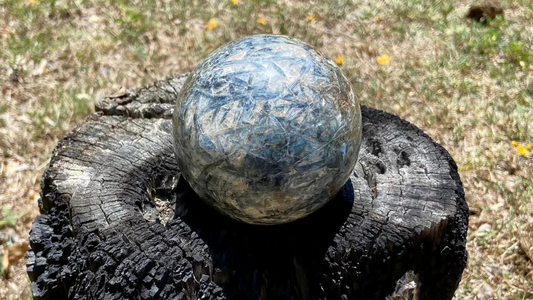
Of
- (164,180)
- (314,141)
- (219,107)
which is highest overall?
(219,107)

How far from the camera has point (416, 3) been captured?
5.80 m

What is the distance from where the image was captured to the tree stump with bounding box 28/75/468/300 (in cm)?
219

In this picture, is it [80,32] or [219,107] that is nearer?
[219,107]

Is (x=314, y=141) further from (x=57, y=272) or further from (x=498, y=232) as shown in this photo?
(x=498, y=232)

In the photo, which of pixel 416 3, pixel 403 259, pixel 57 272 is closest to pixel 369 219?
pixel 403 259

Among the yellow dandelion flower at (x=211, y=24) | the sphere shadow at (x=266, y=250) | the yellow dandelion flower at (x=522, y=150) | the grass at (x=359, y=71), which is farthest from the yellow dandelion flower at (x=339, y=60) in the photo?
the sphere shadow at (x=266, y=250)

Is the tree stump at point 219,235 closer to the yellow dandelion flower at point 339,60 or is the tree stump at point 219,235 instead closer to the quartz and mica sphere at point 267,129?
the quartz and mica sphere at point 267,129

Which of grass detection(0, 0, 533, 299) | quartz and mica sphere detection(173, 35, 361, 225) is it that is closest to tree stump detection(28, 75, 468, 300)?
quartz and mica sphere detection(173, 35, 361, 225)

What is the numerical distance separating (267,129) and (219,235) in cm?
59

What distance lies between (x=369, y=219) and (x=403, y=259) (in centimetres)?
23

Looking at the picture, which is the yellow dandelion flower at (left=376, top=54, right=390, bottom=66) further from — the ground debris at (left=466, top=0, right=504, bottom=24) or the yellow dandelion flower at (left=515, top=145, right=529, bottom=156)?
the yellow dandelion flower at (left=515, top=145, right=529, bottom=156)

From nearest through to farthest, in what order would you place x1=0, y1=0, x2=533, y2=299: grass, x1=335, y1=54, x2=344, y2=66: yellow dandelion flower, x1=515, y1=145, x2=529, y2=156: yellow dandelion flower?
1. x1=0, y1=0, x2=533, y2=299: grass
2. x1=515, y1=145, x2=529, y2=156: yellow dandelion flower
3. x1=335, y1=54, x2=344, y2=66: yellow dandelion flower

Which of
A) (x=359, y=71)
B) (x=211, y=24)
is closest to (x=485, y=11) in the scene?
(x=359, y=71)

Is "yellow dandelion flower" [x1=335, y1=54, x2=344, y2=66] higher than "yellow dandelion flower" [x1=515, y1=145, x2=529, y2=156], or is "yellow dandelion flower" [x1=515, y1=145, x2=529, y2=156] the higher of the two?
"yellow dandelion flower" [x1=335, y1=54, x2=344, y2=66]
